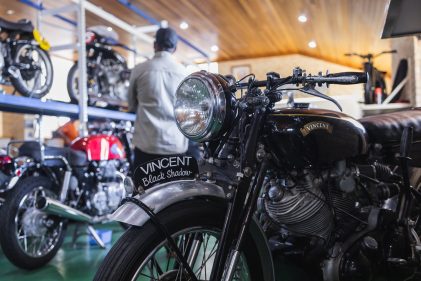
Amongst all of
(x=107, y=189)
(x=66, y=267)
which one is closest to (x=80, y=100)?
(x=107, y=189)

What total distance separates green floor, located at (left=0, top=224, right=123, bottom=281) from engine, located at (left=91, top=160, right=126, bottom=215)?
1.00ft

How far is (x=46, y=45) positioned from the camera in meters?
3.69

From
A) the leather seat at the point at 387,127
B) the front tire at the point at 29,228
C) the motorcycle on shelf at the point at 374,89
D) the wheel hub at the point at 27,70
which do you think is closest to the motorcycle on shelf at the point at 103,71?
the wheel hub at the point at 27,70

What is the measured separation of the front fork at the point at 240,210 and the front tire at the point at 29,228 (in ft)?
6.13

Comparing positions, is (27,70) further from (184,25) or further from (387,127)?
(184,25)

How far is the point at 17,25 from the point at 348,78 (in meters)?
3.21

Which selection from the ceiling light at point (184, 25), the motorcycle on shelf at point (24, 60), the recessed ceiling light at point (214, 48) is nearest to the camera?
the motorcycle on shelf at point (24, 60)

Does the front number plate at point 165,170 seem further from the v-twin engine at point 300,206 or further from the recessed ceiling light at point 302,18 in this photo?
the recessed ceiling light at point 302,18

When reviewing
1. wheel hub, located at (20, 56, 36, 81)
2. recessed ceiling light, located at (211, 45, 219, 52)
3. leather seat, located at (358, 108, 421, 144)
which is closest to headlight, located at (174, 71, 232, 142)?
leather seat, located at (358, 108, 421, 144)

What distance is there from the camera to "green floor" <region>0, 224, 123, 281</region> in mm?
2365

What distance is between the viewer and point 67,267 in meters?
2.54

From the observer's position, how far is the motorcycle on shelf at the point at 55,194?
2521 mm

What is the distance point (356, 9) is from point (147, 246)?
5.77 meters

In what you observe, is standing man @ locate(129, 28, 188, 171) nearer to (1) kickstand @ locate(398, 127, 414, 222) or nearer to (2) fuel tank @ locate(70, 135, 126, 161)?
(2) fuel tank @ locate(70, 135, 126, 161)
